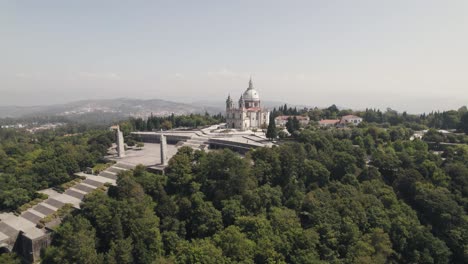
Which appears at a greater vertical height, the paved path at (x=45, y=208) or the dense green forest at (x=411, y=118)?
the dense green forest at (x=411, y=118)

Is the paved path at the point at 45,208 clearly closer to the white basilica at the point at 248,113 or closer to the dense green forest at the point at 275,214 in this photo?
the dense green forest at the point at 275,214

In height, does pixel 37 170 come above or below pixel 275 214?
above

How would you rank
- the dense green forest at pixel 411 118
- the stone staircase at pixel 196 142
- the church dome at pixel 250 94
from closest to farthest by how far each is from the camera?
the stone staircase at pixel 196 142 → the dense green forest at pixel 411 118 → the church dome at pixel 250 94

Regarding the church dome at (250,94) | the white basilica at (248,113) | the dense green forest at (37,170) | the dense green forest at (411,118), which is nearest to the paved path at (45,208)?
the dense green forest at (37,170)

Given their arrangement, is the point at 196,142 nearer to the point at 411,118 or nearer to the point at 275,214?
the point at 275,214

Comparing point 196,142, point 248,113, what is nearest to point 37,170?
point 196,142

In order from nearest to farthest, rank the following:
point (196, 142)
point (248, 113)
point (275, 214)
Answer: point (275, 214) → point (196, 142) → point (248, 113)

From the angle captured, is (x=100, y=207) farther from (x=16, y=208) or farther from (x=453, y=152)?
(x=453, y=152)
